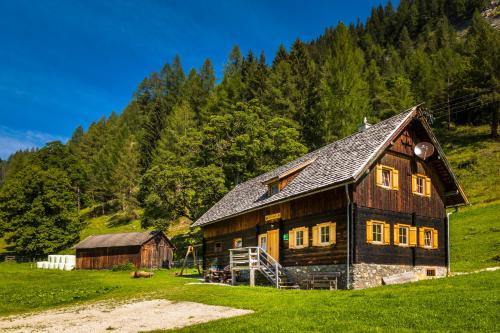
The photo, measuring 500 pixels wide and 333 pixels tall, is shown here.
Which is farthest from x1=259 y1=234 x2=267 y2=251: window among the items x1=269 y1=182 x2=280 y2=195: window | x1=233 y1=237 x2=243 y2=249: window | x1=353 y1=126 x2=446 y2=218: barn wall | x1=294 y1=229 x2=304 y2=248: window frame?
x1=353 y1=126 x2=446 y2=218: barn wall

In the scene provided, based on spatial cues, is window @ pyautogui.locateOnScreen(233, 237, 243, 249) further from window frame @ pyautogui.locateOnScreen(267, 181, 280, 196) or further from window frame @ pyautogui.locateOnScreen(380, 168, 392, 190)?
window frame @ pyautogui.locateOnScreen(380, 168, 392, 190)

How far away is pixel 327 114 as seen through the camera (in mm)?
68625

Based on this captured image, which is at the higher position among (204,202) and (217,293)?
(204,202)

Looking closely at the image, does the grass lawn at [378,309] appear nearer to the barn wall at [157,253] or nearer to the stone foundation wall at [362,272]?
the stone foundation wall at [362,272]

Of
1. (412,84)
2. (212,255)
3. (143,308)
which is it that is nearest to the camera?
(143,308)

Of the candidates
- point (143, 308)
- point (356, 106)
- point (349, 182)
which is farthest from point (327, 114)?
point (143, 308)

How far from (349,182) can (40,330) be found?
14.8m

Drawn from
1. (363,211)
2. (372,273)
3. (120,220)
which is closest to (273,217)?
(363,211)

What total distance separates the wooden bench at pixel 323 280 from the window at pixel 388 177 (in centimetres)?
568

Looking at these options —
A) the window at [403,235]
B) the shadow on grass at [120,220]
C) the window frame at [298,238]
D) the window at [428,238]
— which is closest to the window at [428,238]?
the window at [428,238]

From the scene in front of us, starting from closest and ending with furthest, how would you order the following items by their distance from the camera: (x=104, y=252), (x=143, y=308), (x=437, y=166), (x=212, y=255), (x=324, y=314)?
(x=324, y=314), (x=143, y=308), (x=437, y=166), (x=212, y=255), (x=104, y=252)

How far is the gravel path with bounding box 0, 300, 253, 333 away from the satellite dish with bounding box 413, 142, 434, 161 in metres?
15.7

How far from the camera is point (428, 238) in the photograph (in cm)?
2872

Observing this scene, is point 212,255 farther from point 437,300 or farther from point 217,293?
point 437,300
